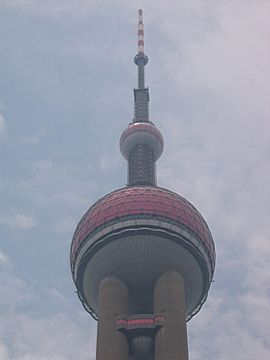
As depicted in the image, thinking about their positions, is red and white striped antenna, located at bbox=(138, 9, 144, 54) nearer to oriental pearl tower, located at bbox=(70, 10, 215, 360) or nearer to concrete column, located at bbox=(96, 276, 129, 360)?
oriental pearl tower, located at bbox=(70, 10, 215, 360)

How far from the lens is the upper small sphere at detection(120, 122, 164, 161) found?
104875 mm

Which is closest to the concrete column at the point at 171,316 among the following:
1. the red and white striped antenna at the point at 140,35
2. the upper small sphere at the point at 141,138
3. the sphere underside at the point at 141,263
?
the sphere underside at the point at 141,263

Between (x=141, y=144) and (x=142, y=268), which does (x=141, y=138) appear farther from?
(x=142, y=268)

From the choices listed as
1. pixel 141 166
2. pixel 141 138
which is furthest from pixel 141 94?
pixel 141 166

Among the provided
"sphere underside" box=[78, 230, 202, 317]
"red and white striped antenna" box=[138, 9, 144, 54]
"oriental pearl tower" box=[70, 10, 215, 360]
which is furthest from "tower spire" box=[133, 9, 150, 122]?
"sphere underside" box=[78, 230, 202, 317]

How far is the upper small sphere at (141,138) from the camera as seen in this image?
10488 centimetres

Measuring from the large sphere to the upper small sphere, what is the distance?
54.4ft

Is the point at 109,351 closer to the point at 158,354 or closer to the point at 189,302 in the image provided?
the point at 158,354

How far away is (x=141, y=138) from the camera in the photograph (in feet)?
344

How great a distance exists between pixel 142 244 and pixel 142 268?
11.6 ft

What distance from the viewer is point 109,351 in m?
75.7

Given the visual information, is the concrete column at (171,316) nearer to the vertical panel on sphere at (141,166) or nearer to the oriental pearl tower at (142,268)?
the oriental pearl tower at (142,268)

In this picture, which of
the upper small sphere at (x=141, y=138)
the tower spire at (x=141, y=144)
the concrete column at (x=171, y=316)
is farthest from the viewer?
the upper small sphere at (x=141, y=138)

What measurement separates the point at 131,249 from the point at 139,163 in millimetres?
22210
